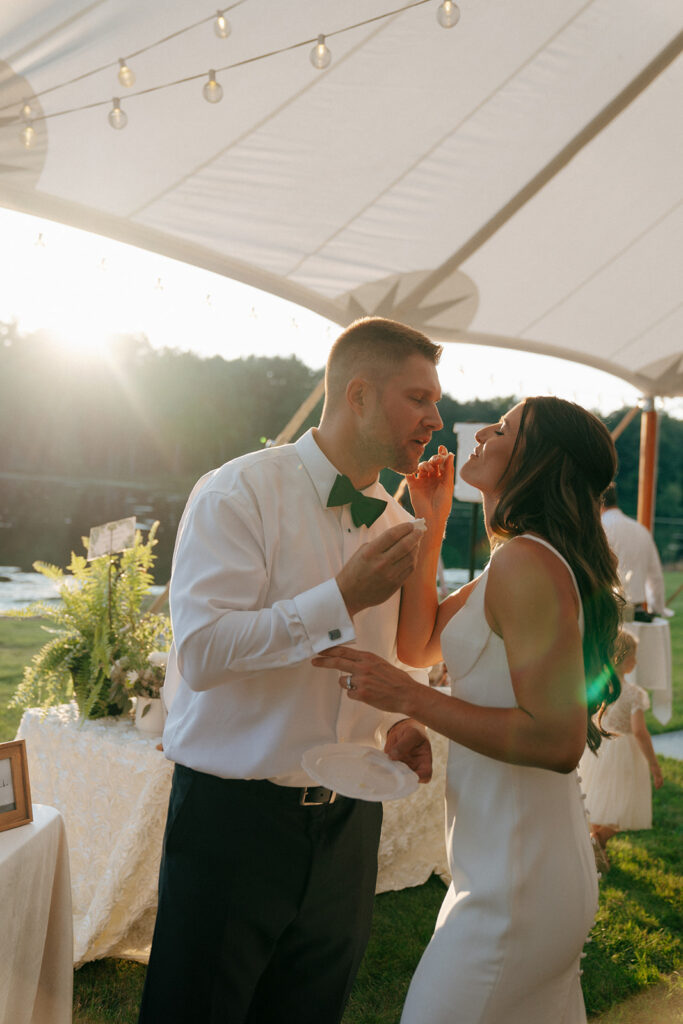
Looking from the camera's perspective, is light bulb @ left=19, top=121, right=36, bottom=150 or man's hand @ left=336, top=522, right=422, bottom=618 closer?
man's hand @ left=336, top=522, right=422, bottom=618

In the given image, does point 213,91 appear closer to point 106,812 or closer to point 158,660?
point 158,660

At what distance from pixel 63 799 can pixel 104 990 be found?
2.05 ft

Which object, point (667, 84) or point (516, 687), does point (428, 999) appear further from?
point (667, 84)

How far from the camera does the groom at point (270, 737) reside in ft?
4.79

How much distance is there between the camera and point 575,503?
154cm

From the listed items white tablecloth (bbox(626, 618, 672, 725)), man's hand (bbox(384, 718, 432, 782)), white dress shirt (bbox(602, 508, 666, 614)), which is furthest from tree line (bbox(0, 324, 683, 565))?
man's hand (bbox(384, 718, 432, 782))

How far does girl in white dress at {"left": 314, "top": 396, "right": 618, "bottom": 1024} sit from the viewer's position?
1.36 metres

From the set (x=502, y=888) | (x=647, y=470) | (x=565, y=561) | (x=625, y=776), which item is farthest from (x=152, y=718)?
(x=647, y=470)

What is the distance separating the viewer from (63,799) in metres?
2.83

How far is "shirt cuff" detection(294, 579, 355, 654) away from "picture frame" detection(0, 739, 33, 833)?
742mm

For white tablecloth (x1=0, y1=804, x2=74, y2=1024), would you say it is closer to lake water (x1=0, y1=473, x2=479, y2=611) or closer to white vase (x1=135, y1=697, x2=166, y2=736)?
white vase (x1=135, y1=697, x2=166, y2=736)

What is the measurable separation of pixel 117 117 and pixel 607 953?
359 cm

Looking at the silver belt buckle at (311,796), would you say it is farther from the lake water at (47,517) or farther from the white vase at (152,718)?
the lake water at (47,517)

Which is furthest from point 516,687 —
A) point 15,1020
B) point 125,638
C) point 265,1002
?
point 125,638
